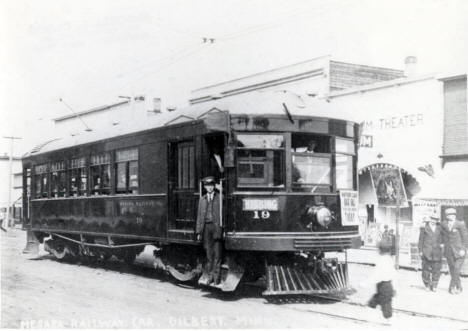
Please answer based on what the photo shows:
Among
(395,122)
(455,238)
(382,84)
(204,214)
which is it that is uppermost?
(382,84)

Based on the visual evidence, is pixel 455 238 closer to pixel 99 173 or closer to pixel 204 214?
pixel 204 214

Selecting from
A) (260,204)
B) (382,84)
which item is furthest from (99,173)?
(382,84)

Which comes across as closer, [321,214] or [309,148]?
[321,214]

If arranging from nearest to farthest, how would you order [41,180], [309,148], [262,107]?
[262,107]
[309,148]
[41,180]

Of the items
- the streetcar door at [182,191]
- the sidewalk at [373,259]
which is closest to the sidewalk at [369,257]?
the sidewalk at [373,259]

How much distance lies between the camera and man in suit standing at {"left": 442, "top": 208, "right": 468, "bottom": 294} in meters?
11.0

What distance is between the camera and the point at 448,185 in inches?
612

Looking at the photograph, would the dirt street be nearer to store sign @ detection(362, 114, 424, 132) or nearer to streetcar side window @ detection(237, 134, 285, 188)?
streetcar side window @ detection(237, 134, 285, 188)

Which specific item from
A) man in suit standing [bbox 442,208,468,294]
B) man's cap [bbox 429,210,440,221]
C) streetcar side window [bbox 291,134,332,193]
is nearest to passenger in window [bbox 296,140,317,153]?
streetcar side window [bbox 291,134,332,193]

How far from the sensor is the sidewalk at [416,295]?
896 centimetres

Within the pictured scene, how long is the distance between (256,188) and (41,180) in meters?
9.25

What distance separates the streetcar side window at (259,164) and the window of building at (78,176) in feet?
19.4

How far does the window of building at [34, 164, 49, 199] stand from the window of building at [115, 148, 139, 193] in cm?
437

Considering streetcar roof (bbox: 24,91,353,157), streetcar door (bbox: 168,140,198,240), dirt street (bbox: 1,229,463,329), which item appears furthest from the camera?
streetcar door (bbox: 168,140,198,240)
